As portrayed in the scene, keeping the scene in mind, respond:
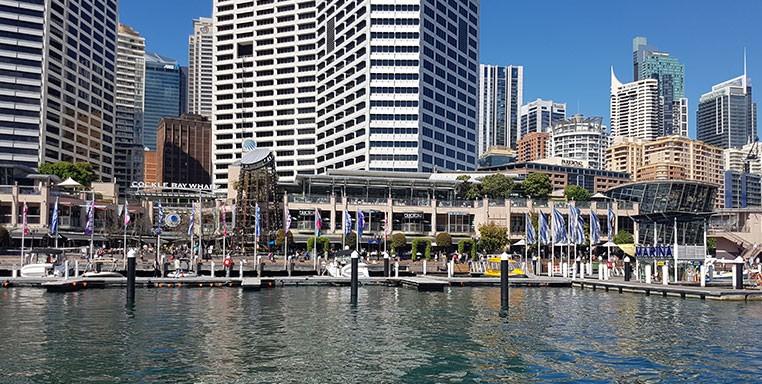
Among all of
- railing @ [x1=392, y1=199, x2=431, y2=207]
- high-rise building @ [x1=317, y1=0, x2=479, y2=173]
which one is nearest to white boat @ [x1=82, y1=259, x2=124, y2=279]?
railing @ [x1=392, y1=199, x2=431, y2=207]

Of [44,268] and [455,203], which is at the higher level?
[455,203]

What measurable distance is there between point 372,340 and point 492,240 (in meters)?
70.9

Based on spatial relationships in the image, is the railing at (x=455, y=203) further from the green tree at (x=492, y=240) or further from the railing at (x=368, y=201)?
the green tree at (x=492, y=240)

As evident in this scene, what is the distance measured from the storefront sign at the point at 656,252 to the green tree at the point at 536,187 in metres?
66.7

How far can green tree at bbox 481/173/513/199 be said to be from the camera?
136 meters

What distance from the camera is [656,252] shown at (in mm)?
72500

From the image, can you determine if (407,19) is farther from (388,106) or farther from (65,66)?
(65,66)

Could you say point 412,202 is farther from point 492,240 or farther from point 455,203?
point 492,240

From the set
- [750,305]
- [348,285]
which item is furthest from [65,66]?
[750,305]

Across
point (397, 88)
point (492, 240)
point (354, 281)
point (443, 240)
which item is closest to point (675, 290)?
point (354, 281)

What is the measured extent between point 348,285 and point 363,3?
116 meters

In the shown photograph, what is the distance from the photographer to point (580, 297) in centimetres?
6334

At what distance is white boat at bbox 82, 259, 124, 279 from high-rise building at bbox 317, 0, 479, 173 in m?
96.2

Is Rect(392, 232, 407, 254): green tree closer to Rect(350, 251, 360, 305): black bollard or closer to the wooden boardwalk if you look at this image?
the wooden boardwalk
